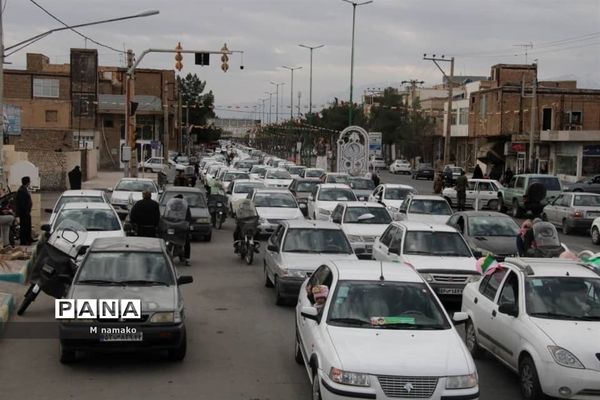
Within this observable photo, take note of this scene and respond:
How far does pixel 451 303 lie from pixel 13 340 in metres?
7.47

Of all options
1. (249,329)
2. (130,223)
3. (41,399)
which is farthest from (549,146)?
(41,399)

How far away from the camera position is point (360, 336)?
827 cm

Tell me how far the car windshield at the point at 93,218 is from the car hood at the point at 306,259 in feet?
16.3

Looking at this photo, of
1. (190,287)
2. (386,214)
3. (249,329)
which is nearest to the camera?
(249,329)

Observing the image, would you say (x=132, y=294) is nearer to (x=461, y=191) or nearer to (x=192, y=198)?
(x=192, y=198)

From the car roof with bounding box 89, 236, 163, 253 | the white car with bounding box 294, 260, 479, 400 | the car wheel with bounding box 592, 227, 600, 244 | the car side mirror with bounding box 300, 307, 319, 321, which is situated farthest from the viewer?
the car wheel with bounding box 592, 227, 600, 244

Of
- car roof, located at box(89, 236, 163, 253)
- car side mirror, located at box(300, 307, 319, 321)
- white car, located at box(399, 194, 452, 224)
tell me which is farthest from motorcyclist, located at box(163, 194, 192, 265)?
car side mirror, located at box(300, 307, 319, 321)

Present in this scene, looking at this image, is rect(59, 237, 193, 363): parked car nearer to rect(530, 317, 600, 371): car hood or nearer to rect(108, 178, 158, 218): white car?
rect(530, 317, 600, 371): car hood

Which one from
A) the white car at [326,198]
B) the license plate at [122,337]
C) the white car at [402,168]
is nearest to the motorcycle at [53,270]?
the license plate at [122,337]

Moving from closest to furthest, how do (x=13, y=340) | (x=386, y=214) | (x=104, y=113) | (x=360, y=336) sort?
1. (x=360, y=336)
2. (x=13, y=340)
3. (x=386, y=214)
4. (x=104, y=113)

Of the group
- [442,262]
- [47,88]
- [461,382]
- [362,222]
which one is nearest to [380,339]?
[461,382]

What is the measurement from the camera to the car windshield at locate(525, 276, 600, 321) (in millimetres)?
9359

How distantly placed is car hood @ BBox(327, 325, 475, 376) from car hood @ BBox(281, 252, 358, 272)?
577cm

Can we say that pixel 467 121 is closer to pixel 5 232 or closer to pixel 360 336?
pixel 5 232
